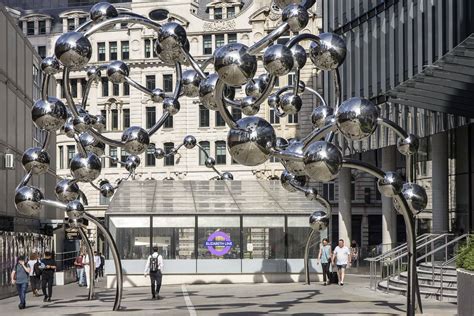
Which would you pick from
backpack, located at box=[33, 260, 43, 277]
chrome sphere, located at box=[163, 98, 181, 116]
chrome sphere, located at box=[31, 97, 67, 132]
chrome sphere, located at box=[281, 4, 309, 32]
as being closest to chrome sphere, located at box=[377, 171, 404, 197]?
chrome sphere, located at box=[281, 4, 309, 32]

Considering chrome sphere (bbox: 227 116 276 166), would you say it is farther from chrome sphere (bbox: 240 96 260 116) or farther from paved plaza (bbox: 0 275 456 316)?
paved plaza (bbox: 0 275 456 316)

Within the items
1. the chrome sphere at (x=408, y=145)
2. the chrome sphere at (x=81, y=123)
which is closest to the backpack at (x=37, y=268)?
the chrome sphere at (x=81, y=123)

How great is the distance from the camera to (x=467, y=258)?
20.7 meters

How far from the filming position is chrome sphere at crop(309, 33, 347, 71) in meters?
18.9

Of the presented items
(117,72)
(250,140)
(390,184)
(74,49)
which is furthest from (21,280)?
(250,140)

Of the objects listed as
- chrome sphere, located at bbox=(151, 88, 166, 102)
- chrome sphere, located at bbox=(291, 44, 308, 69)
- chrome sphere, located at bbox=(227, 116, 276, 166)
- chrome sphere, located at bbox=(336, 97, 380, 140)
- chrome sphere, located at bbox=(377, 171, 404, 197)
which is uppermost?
chrome sphere, located at bbox=(291, 44, 308, 69)

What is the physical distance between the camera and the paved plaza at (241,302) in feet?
85.5

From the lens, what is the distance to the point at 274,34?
1773cm

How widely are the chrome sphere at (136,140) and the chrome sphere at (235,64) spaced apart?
18.0ft

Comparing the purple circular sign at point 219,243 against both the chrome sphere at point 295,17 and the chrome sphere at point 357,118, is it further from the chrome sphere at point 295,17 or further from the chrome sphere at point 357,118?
the chrome sphere at point 357,118

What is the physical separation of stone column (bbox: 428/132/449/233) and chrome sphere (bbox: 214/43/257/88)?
1059 inches

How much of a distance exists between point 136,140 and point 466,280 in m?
6.89

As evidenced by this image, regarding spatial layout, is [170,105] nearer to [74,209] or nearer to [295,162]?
[74,209]

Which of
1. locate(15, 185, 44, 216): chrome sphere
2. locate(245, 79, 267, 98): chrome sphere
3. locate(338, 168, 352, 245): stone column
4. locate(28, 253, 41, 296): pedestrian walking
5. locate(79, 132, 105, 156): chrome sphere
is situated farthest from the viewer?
locate(338, 168, 352, 245): stone column
